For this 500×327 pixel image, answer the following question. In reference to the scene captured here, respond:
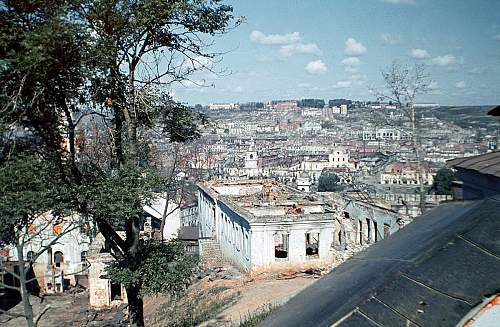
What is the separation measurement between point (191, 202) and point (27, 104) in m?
36.8

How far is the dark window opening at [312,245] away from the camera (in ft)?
65.6

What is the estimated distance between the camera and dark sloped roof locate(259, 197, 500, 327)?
1652mm

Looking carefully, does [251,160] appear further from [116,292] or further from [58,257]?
[116,292]

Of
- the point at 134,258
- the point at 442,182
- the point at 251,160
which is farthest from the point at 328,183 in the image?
the point at 134,258

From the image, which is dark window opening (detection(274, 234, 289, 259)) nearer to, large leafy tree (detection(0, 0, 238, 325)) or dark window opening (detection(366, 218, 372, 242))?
dark window opening (detection(366, 218, 372, 242))

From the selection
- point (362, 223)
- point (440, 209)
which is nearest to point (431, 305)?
point (440, 209)

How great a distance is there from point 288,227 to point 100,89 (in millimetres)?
12086

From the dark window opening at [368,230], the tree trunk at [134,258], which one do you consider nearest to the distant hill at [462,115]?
the dark window opening at [368,230]

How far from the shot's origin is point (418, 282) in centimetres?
178

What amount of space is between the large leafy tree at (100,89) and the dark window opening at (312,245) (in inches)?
457

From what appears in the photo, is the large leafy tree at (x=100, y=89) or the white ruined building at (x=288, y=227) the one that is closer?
the large leafy tree at (x=100, y=89)

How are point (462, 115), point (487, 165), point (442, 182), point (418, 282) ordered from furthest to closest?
point (462, 115), point (442, 182), point (487, 165), point (418, 282)

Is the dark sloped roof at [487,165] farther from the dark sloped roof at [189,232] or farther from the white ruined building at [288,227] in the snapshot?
the dark sloped roof at [189,232]

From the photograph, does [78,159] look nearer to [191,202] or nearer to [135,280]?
[135,280]
